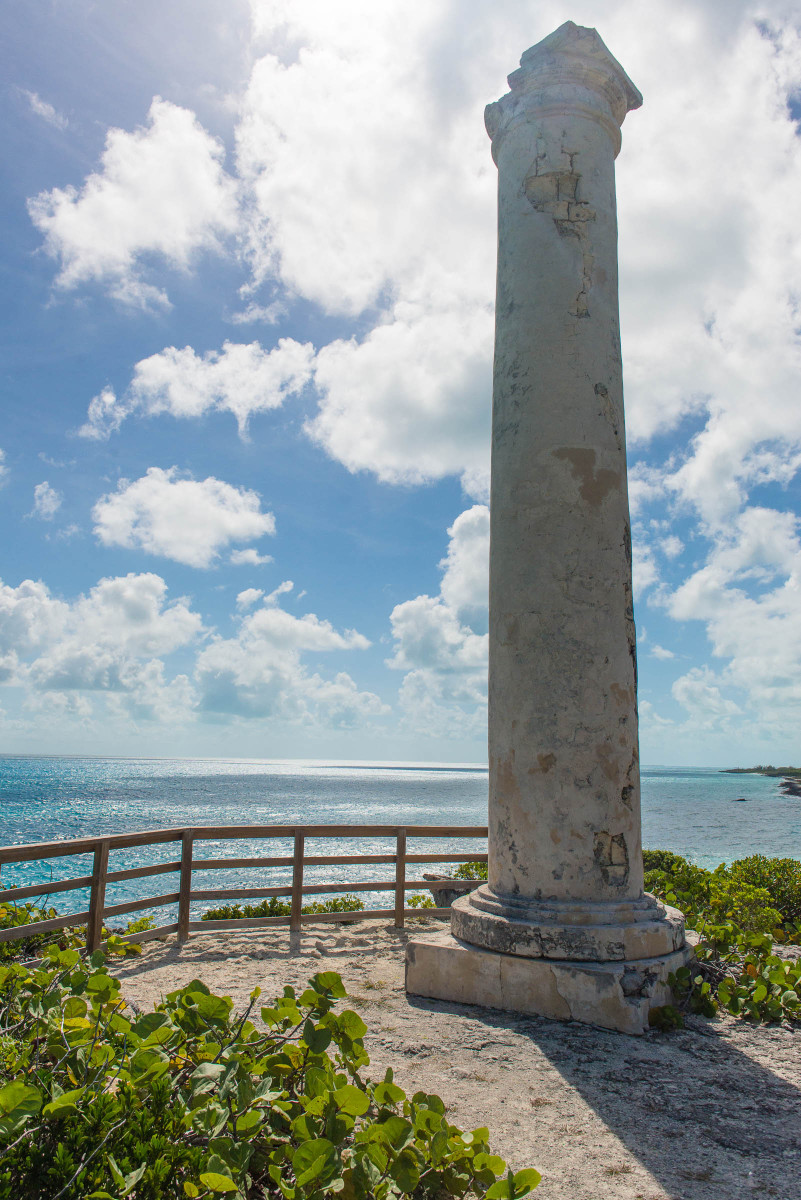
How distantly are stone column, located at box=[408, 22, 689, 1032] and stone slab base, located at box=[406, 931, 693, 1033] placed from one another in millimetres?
10

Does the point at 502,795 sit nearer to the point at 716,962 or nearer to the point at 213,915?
the point at 716,962

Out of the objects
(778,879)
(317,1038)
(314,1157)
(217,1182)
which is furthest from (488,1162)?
(778,879)

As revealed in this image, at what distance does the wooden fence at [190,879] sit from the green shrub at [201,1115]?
113 inches

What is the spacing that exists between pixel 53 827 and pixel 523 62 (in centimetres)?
5703

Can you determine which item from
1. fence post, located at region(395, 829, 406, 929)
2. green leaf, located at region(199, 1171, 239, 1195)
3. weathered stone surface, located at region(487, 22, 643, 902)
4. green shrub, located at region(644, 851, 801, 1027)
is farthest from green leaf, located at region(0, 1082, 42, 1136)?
fence post, located at region(395, 829, 406, 929)

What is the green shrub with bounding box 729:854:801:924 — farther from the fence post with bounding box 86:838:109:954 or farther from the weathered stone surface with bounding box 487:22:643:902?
the fence post with bounding box 86:838:109:954

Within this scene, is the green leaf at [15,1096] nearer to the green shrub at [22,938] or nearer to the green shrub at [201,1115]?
the green shrub at [201,1115]

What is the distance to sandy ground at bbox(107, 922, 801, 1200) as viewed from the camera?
290 cm

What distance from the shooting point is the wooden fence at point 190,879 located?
19.3 ft

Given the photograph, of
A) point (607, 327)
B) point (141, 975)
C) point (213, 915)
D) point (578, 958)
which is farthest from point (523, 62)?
point (213, 915)

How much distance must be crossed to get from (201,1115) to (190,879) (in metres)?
4.90

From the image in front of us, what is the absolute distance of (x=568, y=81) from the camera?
5898 mm

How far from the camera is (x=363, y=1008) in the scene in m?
4.79

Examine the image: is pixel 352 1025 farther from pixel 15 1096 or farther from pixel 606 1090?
pixel 606 1090
